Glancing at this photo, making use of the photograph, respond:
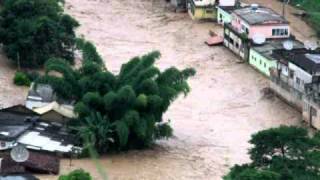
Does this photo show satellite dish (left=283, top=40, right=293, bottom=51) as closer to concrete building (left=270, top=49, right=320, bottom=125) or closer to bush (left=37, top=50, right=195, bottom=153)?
concrete building (left=270, top=49, right=320, bottom=125)

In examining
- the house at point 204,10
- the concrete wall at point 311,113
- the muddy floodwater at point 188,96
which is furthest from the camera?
A: the house at point 204,10

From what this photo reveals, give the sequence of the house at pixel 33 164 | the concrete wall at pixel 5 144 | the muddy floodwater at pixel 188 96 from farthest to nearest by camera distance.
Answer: the muddy floodwater at pixel 188 96
the concrete wall at pixel 5 144
the house at pixel 33 164

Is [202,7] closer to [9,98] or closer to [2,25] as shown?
[2,25]

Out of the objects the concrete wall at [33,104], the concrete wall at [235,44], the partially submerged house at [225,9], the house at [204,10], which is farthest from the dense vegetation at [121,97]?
the house at [204,10]

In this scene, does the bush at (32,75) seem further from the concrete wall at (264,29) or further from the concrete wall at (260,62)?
the concrete wall at (264,29)

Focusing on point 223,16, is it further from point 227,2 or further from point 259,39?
point 259,39

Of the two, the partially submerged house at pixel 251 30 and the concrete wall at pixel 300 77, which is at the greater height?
the partially submerged house at pixel 251 30

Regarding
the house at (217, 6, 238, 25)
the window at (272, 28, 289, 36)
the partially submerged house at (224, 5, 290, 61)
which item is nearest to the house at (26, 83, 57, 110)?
the partially submerged house at (224, 5, 290, 61)

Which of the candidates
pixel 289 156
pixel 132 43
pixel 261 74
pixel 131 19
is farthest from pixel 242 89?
pixel 289 156
